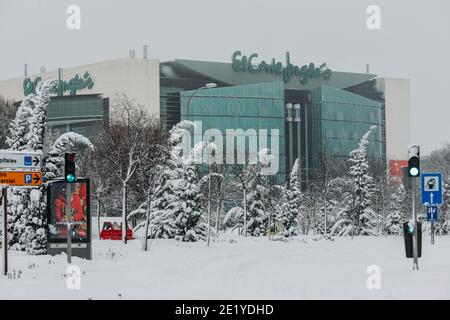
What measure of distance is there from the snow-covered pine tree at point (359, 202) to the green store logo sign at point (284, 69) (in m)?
56.8

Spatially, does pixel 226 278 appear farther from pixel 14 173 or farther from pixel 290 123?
pixel 290 123

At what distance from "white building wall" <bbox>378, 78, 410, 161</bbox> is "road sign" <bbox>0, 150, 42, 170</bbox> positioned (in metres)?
120

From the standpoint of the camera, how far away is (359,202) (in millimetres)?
62875

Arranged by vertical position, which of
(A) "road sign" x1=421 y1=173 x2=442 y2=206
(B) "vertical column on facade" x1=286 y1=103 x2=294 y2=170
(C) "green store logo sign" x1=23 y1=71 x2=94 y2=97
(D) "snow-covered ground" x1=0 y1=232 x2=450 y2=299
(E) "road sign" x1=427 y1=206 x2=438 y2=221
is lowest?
(D) "snow-covered ground" x1=0 y1=232 x2=450 y2=299

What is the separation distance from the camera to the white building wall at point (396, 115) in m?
140

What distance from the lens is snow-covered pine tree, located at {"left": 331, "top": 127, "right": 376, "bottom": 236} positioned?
6222 cm

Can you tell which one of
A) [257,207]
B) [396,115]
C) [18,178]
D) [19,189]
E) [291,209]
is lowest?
[291,209]

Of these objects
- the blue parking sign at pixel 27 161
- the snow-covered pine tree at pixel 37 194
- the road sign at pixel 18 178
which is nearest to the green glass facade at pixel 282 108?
the snow-covered pine tree at pixel 37 194

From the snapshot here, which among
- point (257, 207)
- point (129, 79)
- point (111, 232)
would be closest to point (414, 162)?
point (111, 232)

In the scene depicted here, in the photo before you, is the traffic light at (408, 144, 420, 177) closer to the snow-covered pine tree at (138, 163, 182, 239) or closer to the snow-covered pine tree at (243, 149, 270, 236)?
the snow-covered pine tree at (138, 163, 182, 239)

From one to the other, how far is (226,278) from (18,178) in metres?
5.47

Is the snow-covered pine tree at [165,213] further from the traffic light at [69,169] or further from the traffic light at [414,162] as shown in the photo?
the traffic light at [414,162]

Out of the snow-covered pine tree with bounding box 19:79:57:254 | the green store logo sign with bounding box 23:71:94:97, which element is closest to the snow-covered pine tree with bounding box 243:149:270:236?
the snow-covered pine tree with bounding box 19:79:57:254
